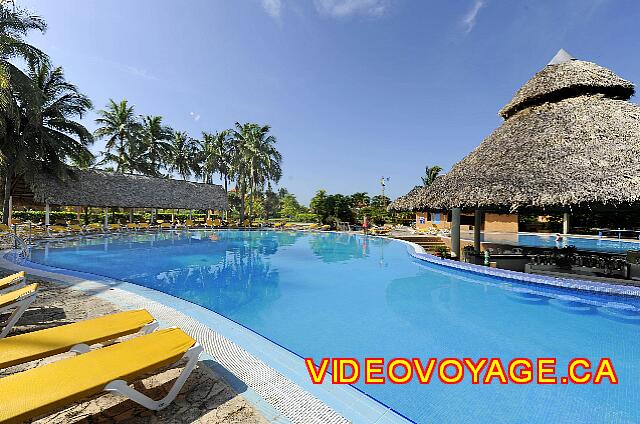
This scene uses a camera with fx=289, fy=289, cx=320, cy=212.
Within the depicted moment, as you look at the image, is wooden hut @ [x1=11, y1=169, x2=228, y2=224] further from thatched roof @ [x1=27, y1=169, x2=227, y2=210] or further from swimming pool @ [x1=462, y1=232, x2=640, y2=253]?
swimming pool @ [x1=462, y1=232, x2=640, y2=253]

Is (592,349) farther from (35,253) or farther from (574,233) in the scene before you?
(574,233)

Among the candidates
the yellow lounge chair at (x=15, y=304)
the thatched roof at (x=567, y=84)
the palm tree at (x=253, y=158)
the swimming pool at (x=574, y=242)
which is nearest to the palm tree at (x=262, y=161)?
the palm tree at (x=253, y=158)

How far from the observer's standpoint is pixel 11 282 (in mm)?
4695

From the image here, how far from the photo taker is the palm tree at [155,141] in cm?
3044

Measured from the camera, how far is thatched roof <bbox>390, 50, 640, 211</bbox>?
7867mm

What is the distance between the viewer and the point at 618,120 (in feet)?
30.4

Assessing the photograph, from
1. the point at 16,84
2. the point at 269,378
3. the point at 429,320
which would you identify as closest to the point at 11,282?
the point at 269,378

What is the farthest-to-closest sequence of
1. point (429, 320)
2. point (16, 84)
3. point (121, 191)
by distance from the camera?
1. point (121, 191)
2. point (16, 84)
3. point (429, 320)

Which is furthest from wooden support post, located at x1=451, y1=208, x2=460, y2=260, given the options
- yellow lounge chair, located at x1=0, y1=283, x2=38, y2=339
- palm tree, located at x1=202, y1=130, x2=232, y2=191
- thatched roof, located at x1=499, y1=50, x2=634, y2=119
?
palm tree, located at x1=202, y1=130, x2=232, y2=191

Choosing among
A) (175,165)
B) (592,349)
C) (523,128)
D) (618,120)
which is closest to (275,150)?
(175,165)

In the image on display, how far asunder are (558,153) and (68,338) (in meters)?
12.1

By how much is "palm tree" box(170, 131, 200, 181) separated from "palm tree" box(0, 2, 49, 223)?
64.3 feet

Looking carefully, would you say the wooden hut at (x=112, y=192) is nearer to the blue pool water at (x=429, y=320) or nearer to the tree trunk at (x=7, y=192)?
the tree trunk at (x=7, y=192)

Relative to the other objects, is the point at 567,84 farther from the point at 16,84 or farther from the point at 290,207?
the point at 290,207
